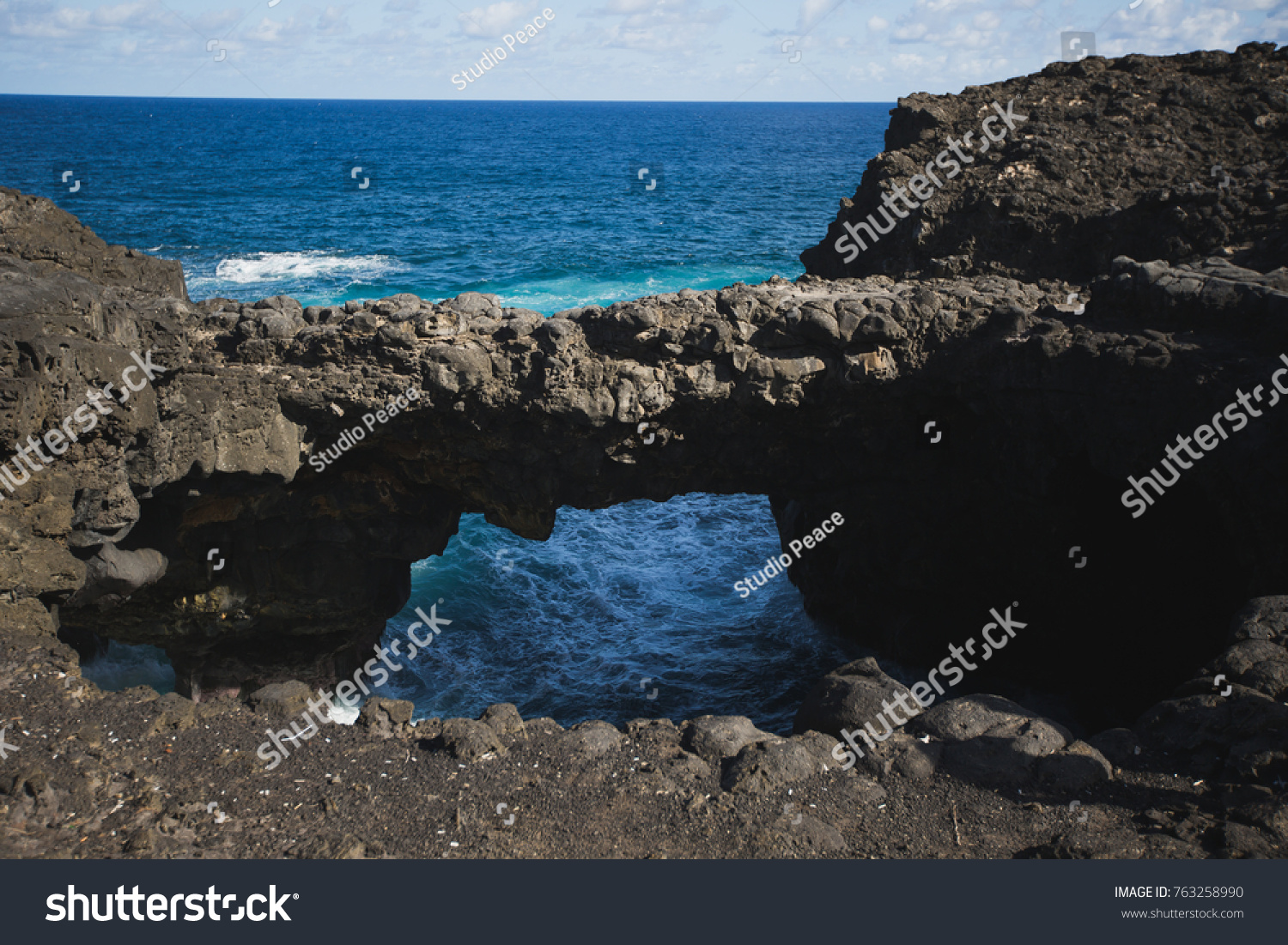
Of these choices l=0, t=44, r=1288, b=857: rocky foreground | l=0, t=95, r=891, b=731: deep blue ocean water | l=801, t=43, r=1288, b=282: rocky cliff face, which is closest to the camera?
l=0, t=44, r=1288, b=857: rocky foreground

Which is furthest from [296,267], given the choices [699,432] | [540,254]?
[699,432]

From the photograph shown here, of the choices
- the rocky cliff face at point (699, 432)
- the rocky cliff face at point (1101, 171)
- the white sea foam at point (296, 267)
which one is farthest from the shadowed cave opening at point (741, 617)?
the white sea foam at point (296, 267)

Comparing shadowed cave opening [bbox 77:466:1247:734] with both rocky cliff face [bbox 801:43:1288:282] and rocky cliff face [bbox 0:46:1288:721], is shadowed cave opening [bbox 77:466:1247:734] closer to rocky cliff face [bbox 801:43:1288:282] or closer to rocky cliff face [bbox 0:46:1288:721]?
rocky cliff face [bbox 0:46:1288:721]

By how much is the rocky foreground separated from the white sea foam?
1155 inches

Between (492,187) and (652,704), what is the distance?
202 ft

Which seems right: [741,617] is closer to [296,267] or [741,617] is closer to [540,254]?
[540,254]

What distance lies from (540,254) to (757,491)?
36.1m

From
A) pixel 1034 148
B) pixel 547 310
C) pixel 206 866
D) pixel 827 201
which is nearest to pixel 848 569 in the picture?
pixel 1034 148

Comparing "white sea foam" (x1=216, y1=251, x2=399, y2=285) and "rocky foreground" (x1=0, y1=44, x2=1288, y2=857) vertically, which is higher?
"white sea foam" (x1=216, y1=251, x2=399, y2=285)

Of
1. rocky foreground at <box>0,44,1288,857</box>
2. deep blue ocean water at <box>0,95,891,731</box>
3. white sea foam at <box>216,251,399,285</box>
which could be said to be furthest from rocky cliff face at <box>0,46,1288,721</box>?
white sea foam at <box>216,251,399,285</box>

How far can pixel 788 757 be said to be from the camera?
779 centimetres

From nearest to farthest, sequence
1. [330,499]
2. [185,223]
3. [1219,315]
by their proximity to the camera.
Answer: [1219,315] < [330,499] < [185,223]

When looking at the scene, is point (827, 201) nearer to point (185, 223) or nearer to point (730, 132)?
point (185, 223)

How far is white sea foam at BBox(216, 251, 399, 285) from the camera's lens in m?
41.0
